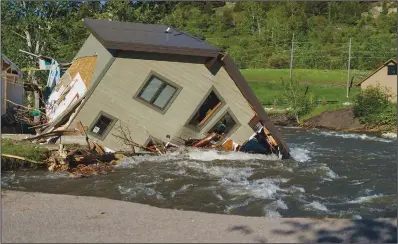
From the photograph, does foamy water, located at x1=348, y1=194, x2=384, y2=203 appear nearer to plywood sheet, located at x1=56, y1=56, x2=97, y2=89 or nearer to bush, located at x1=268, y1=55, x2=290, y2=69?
plywood sheet, located at x1=56, y1=56, x2=97, y2=89

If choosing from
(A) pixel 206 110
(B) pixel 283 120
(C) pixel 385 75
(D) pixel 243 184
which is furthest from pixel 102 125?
(C) pixel 385 75

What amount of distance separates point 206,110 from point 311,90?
39.4 meters

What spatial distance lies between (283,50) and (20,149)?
238 feet

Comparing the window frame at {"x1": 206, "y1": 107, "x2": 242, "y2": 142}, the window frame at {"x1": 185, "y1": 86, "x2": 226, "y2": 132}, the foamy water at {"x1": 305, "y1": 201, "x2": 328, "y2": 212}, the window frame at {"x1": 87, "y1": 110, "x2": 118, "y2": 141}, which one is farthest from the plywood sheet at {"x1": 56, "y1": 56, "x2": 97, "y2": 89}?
the foamy water at {"x1": 305, "y1": 201, "x2": 328, "y2": 212}

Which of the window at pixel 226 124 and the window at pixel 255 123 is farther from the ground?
the window at pixel 255 123

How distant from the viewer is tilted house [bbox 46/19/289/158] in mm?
19281

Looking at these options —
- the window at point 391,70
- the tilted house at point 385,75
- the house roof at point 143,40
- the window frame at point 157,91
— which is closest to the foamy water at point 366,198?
the house roof at point 143,40

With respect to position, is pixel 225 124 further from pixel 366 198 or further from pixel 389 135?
pixel 389 135

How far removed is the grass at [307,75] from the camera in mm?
65562

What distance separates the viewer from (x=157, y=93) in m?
19.9

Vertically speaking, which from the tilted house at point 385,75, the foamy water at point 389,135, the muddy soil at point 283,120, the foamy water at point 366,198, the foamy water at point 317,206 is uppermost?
the tilted house at point 385,75

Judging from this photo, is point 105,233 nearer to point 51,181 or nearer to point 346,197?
point 51,181

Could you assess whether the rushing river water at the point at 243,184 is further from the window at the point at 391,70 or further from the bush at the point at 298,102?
the window at the point at 391,70

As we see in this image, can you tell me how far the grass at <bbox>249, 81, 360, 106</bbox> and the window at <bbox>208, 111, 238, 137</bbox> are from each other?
34524 millimetres
